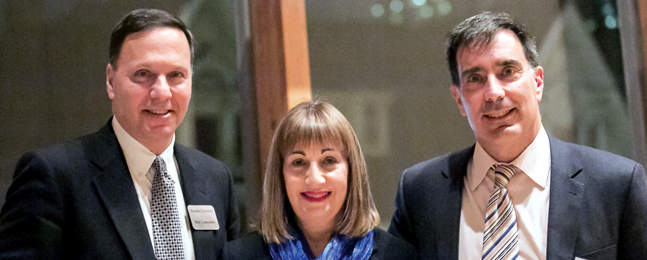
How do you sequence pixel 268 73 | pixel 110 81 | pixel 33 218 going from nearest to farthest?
1. pixel 33 218
2. pixel 110 81
3. pixel 268 73

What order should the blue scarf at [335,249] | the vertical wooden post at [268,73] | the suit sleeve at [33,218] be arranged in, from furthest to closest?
the vertical wooden post at [268,73], the blue scarf at [335,249], the suit sleeve at [33,218]

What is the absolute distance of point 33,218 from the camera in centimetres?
174

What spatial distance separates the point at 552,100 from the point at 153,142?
6.74 feet

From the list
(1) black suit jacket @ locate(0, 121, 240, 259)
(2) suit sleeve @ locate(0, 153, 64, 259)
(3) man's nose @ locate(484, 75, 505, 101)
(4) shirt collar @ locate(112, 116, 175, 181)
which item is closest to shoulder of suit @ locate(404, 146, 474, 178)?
(3) man's nose @ locate(484, 75, 505, 101)

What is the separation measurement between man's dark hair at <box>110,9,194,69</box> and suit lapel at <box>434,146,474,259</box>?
123 cm

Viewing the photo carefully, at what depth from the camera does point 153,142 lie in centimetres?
197

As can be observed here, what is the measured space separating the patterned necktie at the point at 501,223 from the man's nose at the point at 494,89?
0.27 metres

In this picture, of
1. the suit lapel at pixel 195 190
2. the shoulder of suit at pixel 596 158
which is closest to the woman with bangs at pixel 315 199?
the suit lapel at pixel 195 190

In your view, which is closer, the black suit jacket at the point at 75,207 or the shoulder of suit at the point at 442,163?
the black suit jacket at the point at 75,207

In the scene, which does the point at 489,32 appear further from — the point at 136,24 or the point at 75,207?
the point at 75,207

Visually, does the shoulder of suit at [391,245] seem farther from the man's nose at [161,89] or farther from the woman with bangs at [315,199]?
the man's nose at [161,89]

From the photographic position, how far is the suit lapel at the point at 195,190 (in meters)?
2.03

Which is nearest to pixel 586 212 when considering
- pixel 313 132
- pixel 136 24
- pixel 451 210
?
pixel 451 210

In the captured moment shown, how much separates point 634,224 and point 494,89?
0.70 metres
